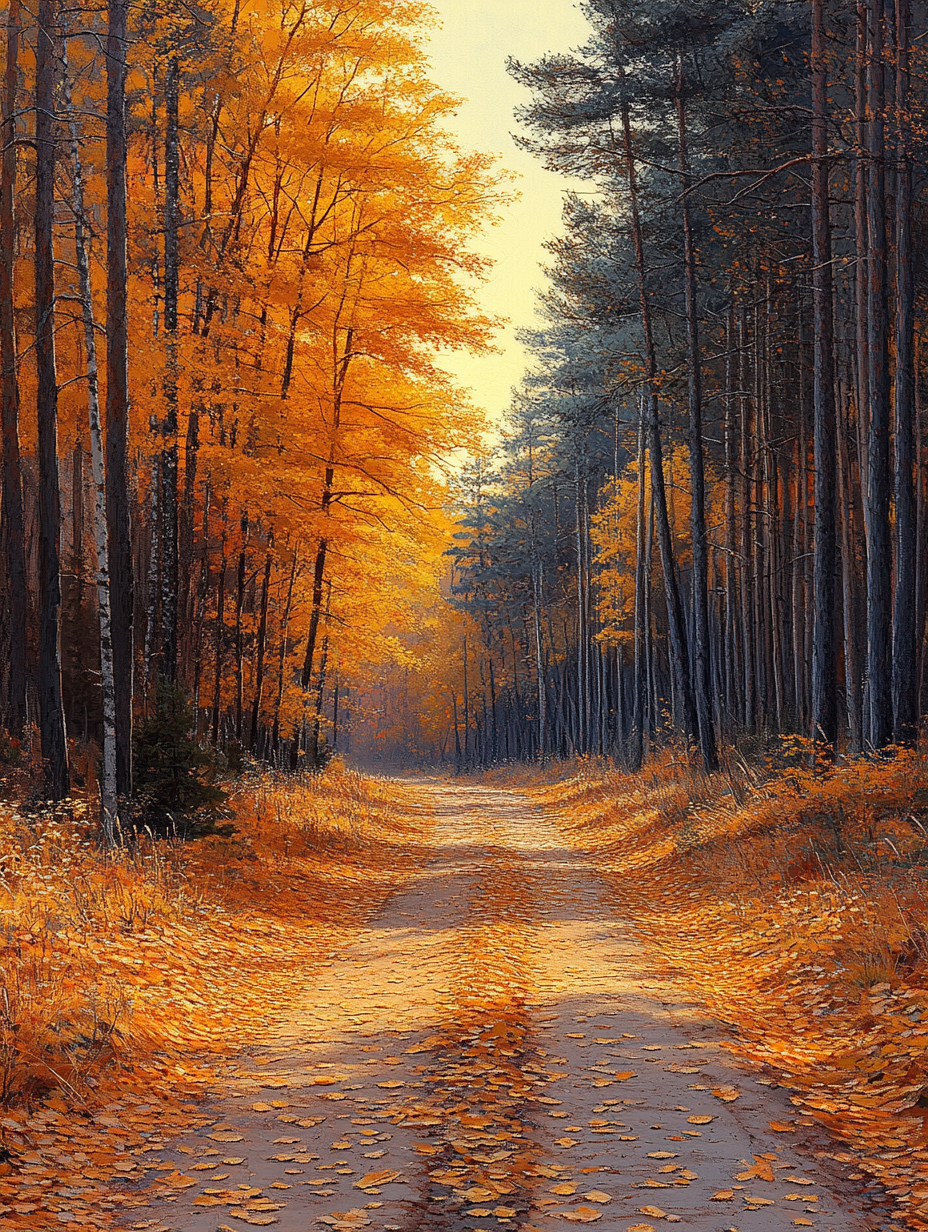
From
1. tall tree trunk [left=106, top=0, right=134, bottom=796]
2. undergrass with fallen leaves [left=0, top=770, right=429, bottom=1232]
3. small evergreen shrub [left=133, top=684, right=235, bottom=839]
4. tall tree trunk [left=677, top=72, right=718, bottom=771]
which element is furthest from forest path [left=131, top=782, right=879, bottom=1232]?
tall tree trunk [left=677, top=72, right=718, bottom=771]

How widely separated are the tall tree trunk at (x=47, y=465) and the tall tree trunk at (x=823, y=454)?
31.2 feet

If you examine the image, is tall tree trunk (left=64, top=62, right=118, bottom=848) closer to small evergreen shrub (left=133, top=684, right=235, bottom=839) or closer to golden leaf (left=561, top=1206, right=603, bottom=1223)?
small evergreen shrub (left=133, top=684, right=235, bottom=839)

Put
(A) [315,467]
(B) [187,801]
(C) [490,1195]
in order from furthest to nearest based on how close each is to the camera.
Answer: (A) [315,467]
(B) [187,801]
(C) [490,1195]

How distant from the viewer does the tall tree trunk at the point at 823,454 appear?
1328cm

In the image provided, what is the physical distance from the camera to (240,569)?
55.6ft

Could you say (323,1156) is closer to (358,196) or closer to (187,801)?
(187,801)

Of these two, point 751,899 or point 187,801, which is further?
point 187,801

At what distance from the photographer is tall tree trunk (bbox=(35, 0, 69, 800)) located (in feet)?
38.9

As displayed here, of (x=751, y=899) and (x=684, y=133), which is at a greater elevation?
(x=684, y=133)

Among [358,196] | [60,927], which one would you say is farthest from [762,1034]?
[358,196]

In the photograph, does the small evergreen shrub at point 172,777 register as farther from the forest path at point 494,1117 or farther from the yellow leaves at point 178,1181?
the yellow leaves at point 178,1181

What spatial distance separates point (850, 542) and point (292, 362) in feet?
39.5

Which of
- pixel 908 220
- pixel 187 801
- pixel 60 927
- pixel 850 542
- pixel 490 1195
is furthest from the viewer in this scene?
pixel 850 542

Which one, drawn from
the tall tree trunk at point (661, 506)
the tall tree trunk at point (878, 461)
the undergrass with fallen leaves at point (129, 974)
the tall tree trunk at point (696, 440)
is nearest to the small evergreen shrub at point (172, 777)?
the undergrass with fallen leaves at point (129, 974)
